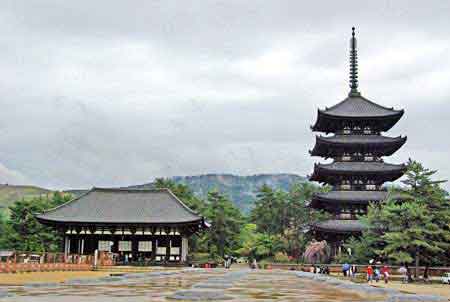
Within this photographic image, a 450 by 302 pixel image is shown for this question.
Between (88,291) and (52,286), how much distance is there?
3.47m

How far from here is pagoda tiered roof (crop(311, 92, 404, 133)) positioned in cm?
6097

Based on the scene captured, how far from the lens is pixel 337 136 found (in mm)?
62094

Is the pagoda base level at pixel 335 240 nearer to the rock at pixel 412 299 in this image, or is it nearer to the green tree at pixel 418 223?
the green tree at pixel 418 223

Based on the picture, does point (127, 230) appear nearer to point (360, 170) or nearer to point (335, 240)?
point (335, 240)

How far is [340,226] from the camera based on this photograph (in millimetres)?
55469

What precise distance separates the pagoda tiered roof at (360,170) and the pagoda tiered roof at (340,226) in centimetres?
509

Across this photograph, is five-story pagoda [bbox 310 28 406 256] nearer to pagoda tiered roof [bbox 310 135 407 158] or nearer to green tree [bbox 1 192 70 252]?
pagoda tiered roof [bbox 310 135 407 158]

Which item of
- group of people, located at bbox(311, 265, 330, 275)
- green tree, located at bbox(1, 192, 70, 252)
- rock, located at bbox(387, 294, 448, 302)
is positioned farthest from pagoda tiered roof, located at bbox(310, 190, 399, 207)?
green tree, located at bbox(1, 192, 70, 252)

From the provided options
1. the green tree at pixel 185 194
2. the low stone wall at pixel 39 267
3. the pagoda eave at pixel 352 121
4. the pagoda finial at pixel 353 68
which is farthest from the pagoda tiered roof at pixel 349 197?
the green tree at pixel 185 194

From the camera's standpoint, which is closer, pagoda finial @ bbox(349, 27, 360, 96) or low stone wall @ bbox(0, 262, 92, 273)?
low stone wall @ bbox(0, 262, 92, 273)

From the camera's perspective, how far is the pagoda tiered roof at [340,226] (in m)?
54.4

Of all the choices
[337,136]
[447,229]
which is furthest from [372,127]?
[447,229]

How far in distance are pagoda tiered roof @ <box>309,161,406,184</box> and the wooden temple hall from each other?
16195 mm

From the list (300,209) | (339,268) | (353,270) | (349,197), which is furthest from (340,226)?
Answer: (300,209)
